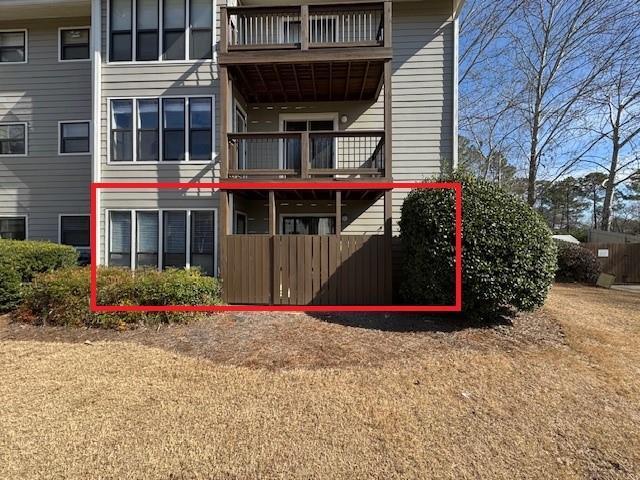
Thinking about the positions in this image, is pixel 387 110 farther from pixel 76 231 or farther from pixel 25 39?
pixel 25 39

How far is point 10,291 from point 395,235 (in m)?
8.52

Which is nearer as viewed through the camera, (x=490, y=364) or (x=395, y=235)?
(x=490, y=364)

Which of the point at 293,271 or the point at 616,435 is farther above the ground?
the point at 293,271

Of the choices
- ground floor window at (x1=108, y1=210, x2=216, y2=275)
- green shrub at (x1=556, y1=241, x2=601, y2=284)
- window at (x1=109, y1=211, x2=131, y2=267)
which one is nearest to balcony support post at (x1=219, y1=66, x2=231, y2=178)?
ground floor window at (x1=108, y1=210, x2=216, y2=275)

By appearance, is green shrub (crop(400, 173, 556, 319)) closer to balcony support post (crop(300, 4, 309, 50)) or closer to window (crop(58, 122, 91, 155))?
balcony support post (crop(300, 4, 309, 50))

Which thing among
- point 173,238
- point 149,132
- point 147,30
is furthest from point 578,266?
point 147,30

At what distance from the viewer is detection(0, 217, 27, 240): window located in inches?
397

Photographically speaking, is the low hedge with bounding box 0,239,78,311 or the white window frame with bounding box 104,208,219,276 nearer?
the low hedge with bounding box 0,239,78,311

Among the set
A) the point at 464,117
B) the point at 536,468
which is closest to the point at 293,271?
the point at 536,468

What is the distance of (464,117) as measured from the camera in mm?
20000

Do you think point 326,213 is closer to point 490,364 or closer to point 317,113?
point 317,113

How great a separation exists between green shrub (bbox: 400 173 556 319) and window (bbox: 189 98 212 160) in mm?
5568

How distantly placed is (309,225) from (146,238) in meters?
4.30

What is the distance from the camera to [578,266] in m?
13.5
